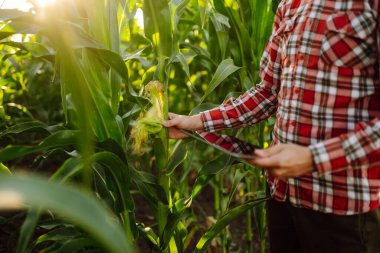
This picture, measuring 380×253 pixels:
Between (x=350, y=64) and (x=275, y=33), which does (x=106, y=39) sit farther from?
(x=350, y=64)

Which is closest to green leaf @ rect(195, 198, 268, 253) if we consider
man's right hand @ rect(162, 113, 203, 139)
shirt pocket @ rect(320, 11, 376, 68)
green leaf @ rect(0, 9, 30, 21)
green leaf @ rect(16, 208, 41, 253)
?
man's right hand @ rect(162, 113, 203, 139)

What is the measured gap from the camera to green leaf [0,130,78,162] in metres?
0.66

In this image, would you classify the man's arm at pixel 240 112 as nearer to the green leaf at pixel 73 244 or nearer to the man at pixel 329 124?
the man at pixel 329 124

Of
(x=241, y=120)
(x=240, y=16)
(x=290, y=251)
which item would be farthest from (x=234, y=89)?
(x=290, y=251)

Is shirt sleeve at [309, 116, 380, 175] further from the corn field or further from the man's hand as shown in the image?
the corn field

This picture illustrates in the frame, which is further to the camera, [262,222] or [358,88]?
[262,222]

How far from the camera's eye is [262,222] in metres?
1.25

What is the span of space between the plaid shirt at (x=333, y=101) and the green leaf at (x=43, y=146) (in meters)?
0.40

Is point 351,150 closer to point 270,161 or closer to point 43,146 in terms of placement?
point 270,161

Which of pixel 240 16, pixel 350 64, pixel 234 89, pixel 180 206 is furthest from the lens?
pixel 234 89

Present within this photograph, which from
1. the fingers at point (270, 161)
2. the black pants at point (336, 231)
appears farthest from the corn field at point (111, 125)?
the fingers at point (270, 161)

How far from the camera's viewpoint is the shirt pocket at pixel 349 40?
668 millimetres

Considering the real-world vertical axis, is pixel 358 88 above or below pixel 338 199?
above

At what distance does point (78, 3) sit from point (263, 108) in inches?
18.9
